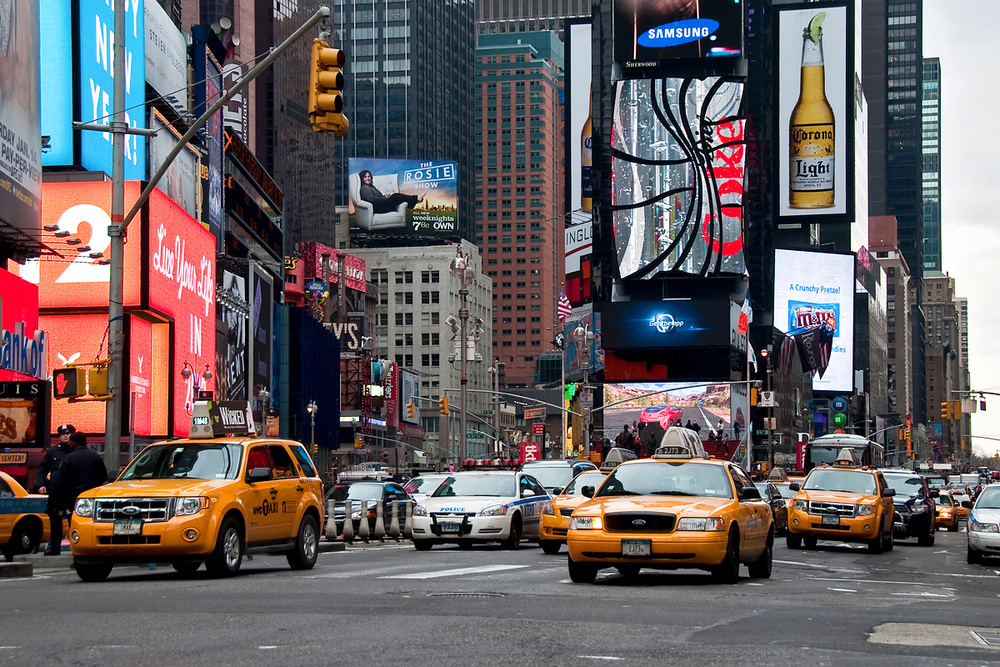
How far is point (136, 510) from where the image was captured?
53.2 ft

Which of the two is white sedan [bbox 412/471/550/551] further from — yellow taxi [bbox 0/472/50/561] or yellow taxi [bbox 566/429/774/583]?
yellow taxi [bbox 566/429/774/583]

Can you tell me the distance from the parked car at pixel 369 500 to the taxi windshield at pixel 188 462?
1434 cm

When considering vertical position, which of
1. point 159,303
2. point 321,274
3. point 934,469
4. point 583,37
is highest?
point 583,37

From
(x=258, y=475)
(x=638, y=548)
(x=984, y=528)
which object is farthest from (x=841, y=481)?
(x=258, y=475)

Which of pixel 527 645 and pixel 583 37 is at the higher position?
pixel 583 37

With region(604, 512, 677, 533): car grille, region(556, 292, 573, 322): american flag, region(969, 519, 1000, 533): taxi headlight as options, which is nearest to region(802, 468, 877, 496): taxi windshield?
region(969, 519, 1000, 533): taxi headlight

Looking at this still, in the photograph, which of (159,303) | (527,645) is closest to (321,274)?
(159,303)

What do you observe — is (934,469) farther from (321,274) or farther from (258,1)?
(258,1)

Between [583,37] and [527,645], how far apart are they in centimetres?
16138

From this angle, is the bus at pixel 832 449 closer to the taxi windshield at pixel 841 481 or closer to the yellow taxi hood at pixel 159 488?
the taxi windshield at pixel 841 481

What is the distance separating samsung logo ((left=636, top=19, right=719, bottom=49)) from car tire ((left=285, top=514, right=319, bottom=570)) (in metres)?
133

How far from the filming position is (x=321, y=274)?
5886 inches

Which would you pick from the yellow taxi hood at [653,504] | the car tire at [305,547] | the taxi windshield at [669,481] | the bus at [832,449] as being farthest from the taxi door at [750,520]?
the bus at [832,449]

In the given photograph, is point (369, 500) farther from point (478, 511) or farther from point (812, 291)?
point (812, 291)
